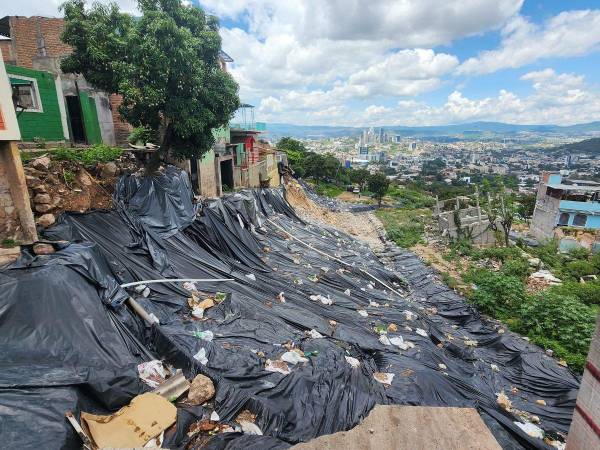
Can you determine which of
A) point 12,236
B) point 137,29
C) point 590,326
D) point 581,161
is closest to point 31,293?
point 12,236

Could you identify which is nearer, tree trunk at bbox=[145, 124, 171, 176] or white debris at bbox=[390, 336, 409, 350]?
white debris at bbox=[390, 336, 409, 350]

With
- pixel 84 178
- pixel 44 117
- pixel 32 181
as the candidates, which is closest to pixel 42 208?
pixel 32 181

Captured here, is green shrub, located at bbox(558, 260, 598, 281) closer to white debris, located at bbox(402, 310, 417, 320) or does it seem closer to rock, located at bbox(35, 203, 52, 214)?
white debris, located at bbox(402, 310, 417, 320)

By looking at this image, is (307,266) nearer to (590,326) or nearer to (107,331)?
(107,331)

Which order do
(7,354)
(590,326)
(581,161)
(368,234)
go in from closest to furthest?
(7,354), (590,326), (368,234), (581,161)

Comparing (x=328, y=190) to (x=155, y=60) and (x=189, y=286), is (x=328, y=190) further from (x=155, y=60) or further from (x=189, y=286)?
(x=189, y=286)

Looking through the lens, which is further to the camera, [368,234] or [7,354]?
[368,234]

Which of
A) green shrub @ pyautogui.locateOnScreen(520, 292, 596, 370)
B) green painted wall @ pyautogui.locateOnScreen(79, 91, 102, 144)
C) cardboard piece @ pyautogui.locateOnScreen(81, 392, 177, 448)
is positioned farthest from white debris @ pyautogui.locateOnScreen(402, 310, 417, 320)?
green painted wall @ pyautogui.locateOnScreen(79, 91, 102, 144)
